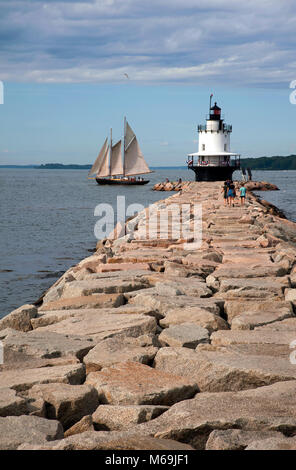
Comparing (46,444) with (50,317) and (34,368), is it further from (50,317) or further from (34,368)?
(50,317)

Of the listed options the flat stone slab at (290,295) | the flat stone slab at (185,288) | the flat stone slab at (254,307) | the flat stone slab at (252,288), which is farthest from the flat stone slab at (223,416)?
the flat stone slab at (185,288)

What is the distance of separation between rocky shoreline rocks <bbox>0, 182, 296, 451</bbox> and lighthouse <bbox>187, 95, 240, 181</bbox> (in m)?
40.0

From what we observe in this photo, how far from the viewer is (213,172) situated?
151 ft

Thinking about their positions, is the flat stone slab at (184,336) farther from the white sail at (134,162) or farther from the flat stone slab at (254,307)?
the white sail at (134,162)

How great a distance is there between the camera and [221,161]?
46125 mm

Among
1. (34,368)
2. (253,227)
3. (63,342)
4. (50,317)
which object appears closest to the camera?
(34,368)

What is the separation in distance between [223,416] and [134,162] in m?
64.5

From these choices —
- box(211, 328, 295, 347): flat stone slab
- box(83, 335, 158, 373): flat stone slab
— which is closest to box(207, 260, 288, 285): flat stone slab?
box(211, 328, 295, 347): flat stone slab

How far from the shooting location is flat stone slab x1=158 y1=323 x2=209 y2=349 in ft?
12.9

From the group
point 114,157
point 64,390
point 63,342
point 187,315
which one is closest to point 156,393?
point 64,390

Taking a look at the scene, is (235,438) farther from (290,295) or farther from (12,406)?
(290,295)

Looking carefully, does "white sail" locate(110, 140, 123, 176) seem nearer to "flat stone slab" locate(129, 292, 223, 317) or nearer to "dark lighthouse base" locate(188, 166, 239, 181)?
"dark lighthouse base" locate(188, 166, 239, 181)

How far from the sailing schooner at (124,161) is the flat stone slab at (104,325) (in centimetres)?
6102
